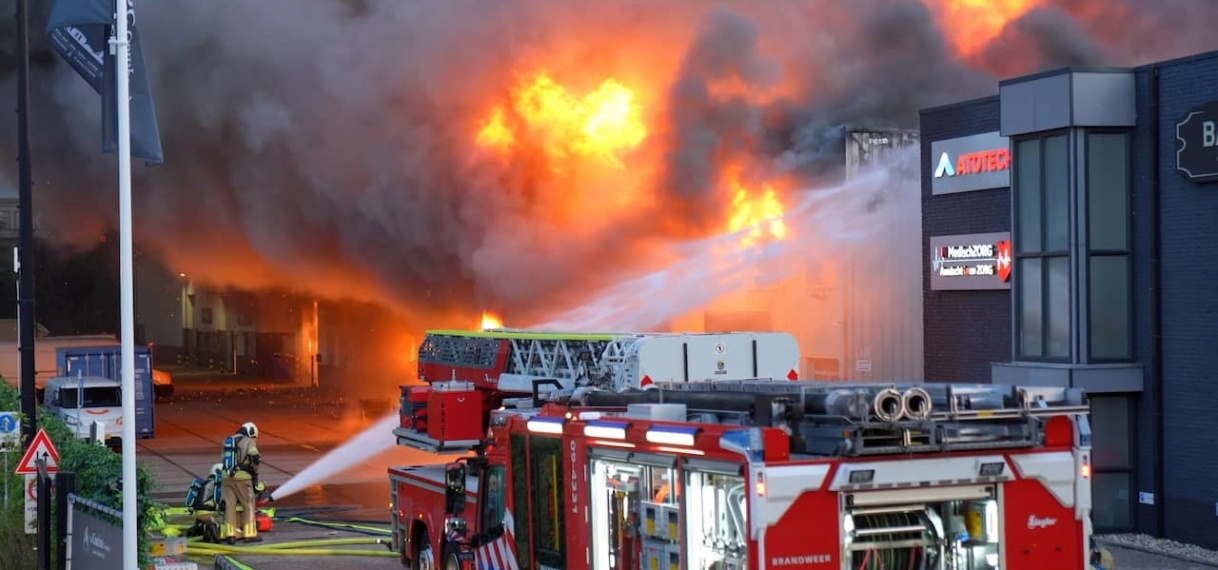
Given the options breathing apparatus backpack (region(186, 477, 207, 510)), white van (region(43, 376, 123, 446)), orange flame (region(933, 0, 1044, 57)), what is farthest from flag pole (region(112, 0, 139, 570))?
orange flame (region(933, 0, 1044, 57))

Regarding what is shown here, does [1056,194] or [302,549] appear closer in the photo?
[302,549]

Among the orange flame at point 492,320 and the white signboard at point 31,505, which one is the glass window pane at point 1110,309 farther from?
the orange flame at point 492,320

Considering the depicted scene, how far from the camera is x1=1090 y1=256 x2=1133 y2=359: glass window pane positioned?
19.2m

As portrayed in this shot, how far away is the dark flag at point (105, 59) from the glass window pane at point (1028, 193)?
1148 centimetres

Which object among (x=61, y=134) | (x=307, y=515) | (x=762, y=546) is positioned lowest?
(x=307, y=515)

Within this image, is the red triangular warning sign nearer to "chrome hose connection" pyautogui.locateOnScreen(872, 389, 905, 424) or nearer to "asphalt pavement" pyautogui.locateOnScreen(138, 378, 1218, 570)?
"asphalt pavement" pyautogui.locateOnScreen(138, 378, 1218, 570)

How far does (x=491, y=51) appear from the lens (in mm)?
31625

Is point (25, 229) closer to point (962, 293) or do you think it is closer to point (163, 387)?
point (962, 293)

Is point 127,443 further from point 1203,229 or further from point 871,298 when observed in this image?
point 871,298

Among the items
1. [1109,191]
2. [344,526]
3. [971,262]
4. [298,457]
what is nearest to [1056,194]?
[1109,191]

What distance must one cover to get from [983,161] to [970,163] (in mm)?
293

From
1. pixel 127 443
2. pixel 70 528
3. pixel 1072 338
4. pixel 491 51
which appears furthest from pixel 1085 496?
pixel 491 51

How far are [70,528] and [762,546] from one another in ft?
26.7

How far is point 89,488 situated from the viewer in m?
14.7
